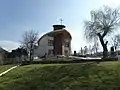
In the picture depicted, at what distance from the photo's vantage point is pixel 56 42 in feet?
269

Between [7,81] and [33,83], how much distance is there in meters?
3.03

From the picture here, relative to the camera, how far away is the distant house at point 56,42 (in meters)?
81.0

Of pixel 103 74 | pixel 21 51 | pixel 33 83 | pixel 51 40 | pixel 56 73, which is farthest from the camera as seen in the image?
pixel 51 40

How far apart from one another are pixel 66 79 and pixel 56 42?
2250 inches

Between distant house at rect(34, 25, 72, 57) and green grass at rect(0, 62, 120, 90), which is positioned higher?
distant house at rect(34, 25, 72, 57)

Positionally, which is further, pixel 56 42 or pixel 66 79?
pixel 56 42

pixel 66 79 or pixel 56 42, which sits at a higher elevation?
pixel 56 42

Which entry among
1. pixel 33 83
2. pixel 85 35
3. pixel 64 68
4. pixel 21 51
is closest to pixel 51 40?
pixel 21 51

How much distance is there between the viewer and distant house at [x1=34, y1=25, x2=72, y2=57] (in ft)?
266

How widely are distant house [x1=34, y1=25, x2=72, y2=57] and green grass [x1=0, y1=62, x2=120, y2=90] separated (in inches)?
1973

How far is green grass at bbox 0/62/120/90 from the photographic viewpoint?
22578 mm

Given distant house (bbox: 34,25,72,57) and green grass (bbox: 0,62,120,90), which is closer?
green grass (bbox: 0,62,120,90)

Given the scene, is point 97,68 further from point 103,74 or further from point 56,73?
point 56,73

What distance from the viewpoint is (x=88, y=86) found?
2228 centimetres
